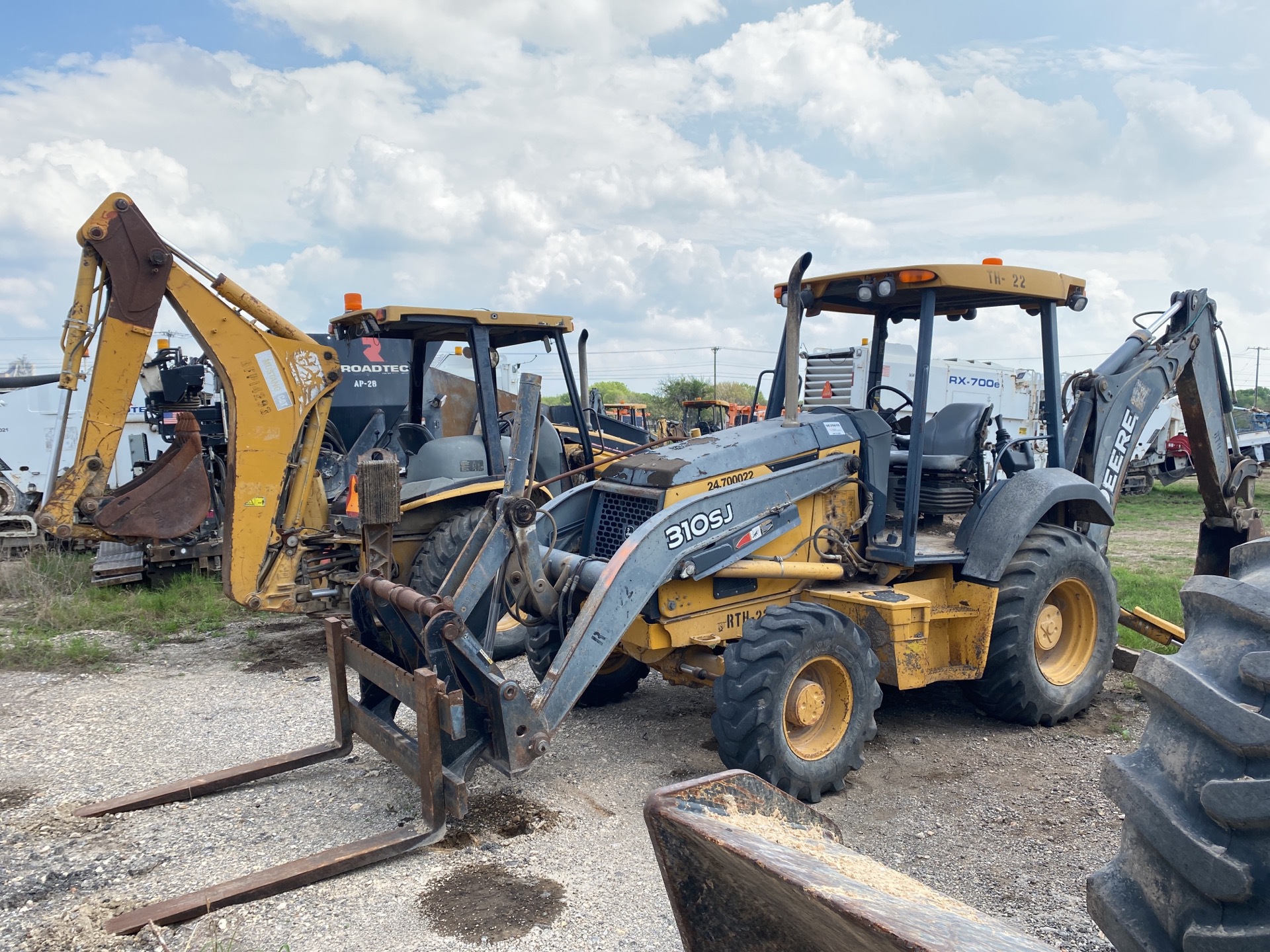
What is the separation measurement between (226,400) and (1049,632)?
18.9 ft

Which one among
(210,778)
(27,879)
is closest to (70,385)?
(210,778)

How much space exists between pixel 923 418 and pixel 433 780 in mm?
3120

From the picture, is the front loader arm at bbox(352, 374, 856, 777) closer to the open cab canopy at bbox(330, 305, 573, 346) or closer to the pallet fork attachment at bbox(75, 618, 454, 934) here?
the pallet fork attachment at bbox(75, 618, 454, 934)

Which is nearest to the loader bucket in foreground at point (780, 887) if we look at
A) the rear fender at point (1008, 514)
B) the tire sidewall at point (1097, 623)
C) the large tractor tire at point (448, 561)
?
the rear fender at point (1008, 514)

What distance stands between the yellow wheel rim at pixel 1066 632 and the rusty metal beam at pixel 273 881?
372 centimetres

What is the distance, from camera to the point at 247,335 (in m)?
6.78

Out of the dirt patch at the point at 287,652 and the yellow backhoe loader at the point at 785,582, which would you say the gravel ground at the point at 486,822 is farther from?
the dirt patch at the point at 287,652

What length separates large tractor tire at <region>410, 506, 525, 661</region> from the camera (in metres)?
6.68

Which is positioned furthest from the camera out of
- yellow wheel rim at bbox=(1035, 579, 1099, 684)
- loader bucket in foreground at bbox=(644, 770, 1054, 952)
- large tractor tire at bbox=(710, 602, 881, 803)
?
yellow wheel rim at bbox=(1035, 579, 1099, 684)

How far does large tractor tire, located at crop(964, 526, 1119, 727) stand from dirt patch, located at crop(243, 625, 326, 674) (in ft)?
15.6

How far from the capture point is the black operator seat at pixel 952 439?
5652mm

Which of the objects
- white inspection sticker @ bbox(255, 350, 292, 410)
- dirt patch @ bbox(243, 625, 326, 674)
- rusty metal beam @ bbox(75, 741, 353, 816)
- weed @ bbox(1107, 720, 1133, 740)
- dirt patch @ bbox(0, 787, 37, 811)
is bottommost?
weed @ bbox(1107, 720, 1133, 740)

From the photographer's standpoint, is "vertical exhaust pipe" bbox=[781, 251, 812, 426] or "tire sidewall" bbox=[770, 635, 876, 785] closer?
"tire sidewall" bbox=[770, 635, 876, 785]

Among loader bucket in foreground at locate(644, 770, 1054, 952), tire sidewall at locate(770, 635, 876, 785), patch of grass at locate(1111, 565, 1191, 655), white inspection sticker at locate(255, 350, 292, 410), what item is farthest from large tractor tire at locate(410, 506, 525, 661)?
loader bucket in foreground at locate(644, 770, 1054, 952)
